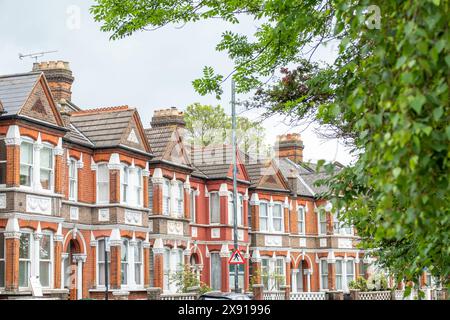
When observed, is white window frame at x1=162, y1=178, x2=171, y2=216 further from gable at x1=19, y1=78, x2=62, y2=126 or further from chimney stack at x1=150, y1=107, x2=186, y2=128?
gable at x1=19, y1=78, x2=62, y2=126

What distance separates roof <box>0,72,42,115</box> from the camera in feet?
92.7

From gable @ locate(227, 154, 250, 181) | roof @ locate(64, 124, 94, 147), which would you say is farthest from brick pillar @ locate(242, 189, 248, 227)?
roof @ locate(64, 124, 94, 147)

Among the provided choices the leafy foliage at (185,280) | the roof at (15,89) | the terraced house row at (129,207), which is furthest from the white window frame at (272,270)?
the roof at (15,89)

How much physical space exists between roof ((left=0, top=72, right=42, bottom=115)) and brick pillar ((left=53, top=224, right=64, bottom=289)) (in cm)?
491

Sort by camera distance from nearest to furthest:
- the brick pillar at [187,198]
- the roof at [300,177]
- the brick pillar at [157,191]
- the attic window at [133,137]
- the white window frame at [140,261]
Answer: the white window frame at [140,261] → the attic window at [133,137] → the brick pillar at [157,191] → the brick pillar at [187,198] → the roof at [300,177]

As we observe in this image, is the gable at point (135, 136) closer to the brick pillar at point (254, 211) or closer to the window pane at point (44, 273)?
the window pane at point (44, 273)

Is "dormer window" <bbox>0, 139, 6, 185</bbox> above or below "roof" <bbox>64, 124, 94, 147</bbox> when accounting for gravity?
below

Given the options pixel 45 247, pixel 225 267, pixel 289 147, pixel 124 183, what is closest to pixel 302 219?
pixel 289 147

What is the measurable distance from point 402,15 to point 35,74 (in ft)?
82.5

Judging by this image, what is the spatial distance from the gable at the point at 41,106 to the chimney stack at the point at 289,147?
3112 cm

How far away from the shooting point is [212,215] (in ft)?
143

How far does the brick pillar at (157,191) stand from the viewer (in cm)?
3706

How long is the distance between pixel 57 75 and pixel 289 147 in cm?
2508
